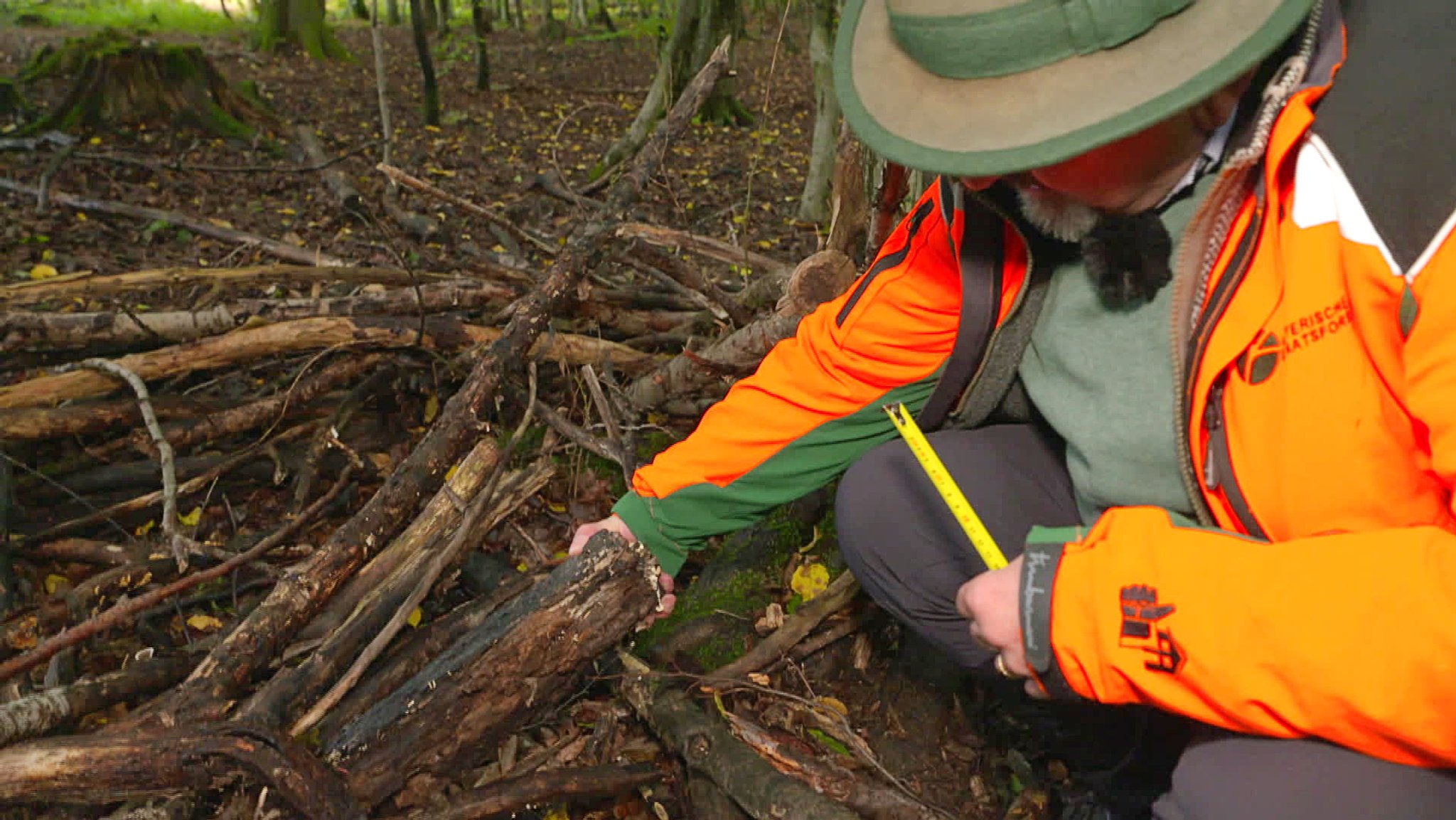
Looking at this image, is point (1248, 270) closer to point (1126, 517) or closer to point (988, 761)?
point (1126, 517)

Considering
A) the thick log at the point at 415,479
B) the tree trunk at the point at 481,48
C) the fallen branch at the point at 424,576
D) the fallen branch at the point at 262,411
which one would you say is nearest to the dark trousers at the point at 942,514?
the fallen branch at the point at 424,576

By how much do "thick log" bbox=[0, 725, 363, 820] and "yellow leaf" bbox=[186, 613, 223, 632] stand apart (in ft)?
2.53

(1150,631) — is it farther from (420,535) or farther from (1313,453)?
(420,535)

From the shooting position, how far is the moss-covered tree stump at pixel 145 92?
717 cm

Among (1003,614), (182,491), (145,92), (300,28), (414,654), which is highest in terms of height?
(300,28)

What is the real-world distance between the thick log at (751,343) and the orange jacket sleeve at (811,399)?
738 mm

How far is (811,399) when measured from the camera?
2.01 meters

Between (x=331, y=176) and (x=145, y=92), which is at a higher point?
(x=145, y=92)

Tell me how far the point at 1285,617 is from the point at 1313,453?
0.27 metres

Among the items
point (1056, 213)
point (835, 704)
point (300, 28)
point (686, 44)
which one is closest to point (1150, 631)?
point (1056, 213)

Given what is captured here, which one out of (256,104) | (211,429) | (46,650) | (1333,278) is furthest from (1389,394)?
(256,104)

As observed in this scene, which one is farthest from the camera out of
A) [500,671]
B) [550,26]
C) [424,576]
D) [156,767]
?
[550,26]

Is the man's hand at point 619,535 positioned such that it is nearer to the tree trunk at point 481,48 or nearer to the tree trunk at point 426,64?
the tree trunk at point 426,64

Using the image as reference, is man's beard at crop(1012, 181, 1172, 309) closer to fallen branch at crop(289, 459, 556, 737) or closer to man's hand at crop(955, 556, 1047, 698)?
man's hand at crop(955, 556, 1047, 698)
